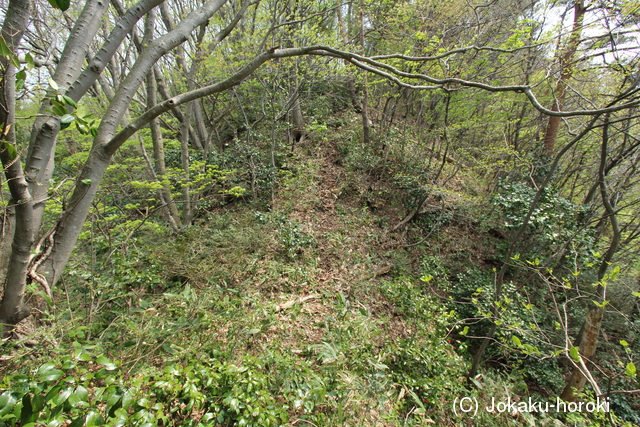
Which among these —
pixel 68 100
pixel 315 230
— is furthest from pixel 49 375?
pixel 315 230

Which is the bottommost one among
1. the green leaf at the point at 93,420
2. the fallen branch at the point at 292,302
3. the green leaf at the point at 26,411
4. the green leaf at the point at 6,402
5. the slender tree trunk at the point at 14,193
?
the fallen branch at the point at 292,302

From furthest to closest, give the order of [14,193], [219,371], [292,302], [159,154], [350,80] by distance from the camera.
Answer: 1. [350,80]
2. [159,154]
3. [292,302]
4. [219,371]
5. [14,193]

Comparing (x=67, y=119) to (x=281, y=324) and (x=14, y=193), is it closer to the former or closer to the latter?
(x=14, y=193)

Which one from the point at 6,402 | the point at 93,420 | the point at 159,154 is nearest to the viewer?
the point at 6,402

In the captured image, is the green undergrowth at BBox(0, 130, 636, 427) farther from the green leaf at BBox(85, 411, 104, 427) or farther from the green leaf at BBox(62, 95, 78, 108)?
the green leaf at BBox(62, 95, 78, 108)

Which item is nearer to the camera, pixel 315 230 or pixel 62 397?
pixel 62 397

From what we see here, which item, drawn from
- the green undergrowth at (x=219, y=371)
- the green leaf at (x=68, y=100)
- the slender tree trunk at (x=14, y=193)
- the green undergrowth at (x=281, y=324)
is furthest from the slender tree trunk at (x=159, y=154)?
the green leaf at (x=68, y=100)

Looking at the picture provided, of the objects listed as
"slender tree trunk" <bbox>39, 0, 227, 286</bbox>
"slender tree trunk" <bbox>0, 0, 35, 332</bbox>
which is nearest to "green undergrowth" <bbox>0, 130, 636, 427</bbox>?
"slender tree trunk" <bbox>0, 0, 35, 332</bbox>

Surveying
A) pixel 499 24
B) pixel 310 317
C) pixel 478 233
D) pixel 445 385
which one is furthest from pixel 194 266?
pixel 499 24

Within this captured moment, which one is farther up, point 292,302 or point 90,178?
point 90,178

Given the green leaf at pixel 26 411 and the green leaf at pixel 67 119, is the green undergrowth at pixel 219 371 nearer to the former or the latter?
the green leaf at pixel 26 411

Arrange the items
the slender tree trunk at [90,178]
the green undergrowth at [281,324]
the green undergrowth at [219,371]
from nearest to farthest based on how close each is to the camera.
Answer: the green undergrowth at [219,371] → the green undergrowth at [281,324] → the slender tree trunk at [90,178]

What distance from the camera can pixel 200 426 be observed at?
1492 millimetres

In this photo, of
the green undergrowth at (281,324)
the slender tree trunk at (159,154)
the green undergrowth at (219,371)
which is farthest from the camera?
the slender tree trunk at (159,154)
